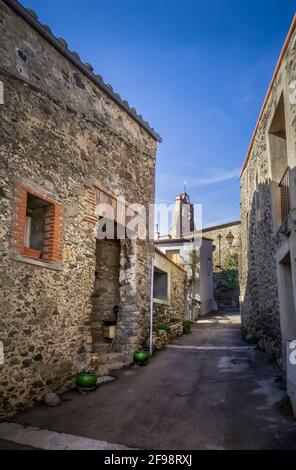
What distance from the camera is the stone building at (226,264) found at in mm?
29141

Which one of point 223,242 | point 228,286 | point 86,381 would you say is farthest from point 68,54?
point 223,242

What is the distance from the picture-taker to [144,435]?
4.28m

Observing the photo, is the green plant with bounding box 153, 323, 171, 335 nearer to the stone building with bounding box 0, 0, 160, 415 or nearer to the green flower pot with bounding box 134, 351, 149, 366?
the stone building with bounding box 0, 0, 160, 415

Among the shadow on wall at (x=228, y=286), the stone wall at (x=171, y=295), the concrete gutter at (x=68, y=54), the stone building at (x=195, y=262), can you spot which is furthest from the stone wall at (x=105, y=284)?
the shadow on wall at (x=228, y=286)

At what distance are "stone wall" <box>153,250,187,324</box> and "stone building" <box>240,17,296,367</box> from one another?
10.3 ft

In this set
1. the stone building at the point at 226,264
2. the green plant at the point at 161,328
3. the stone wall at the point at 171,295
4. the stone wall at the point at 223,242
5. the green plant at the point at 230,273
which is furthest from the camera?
the stone wall at the point at 223,242

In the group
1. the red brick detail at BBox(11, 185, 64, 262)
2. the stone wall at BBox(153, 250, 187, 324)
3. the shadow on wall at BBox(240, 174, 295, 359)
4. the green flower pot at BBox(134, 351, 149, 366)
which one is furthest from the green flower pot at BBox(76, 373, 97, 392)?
the stone wall at BBox(153, 250, 187, 324)

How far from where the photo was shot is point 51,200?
6.11 metres

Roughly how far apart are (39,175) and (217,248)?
95.5 ft

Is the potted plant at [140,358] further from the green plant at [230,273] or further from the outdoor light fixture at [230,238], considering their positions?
the outdoor light fixture at [230,238]

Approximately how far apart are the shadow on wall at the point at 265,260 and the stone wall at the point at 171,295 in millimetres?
3067

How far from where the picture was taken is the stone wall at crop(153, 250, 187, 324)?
38.2 feet

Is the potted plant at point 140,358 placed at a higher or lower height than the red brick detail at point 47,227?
lower

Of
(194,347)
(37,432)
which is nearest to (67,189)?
(37,432)
